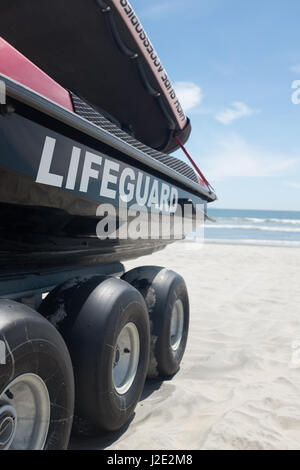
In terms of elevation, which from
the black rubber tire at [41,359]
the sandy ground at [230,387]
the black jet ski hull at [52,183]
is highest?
the black jet ski hull at [52,183]

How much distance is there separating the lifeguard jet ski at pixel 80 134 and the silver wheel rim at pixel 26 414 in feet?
2.63

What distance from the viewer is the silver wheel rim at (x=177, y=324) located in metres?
3.82

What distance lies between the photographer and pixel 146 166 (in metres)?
3.02

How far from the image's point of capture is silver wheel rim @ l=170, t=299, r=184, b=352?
382 centimetres

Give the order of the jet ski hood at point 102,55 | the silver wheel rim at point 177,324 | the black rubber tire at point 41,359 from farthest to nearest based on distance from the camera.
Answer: the silver wheel rim at point 177,324, the jet ski hood at point 102,55, the black rubber tire at point 41,359

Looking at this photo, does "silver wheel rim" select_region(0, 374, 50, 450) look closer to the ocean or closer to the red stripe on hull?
the red stripe on hull

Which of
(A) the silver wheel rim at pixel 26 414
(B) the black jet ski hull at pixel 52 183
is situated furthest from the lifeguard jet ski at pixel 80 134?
(A) the silver wheel rim at pixel 26 414

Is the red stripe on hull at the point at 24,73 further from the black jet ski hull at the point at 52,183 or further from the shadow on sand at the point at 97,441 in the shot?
the shadow on sand at the point at 97,441

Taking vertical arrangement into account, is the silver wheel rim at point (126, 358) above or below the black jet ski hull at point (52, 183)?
below

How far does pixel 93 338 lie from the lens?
233cm
